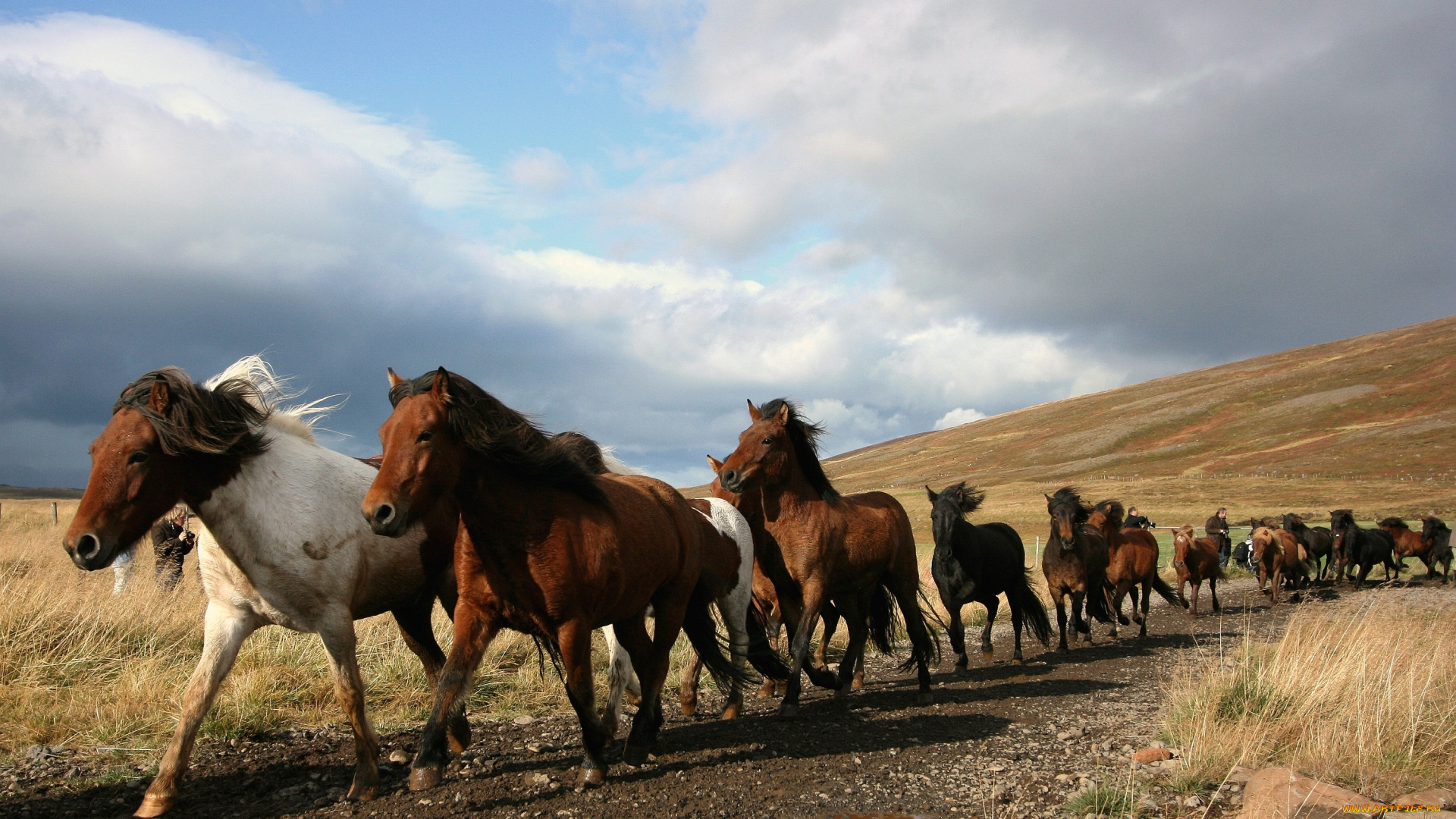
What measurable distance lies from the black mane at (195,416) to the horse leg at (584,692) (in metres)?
2.06

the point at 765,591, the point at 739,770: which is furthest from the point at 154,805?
the point at 765,591

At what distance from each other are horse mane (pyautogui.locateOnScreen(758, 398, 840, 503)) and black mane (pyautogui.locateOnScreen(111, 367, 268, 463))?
4.60 m

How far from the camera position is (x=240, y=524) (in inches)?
191

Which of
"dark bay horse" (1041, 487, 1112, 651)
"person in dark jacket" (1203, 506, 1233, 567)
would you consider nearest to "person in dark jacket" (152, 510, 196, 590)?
"dark bay horse" (1041, 487, 1112, 651)

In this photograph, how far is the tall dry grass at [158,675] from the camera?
6.25m

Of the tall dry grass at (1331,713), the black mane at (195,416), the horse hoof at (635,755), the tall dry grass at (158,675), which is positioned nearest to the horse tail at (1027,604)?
the tall dry grass at (1331,713)

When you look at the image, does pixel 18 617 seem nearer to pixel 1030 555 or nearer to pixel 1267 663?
pixel 1267 663

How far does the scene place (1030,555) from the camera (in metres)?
34.2

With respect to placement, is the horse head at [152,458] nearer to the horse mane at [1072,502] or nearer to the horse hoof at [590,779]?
the horse hoof at [590,779]

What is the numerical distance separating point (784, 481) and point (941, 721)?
247 cm

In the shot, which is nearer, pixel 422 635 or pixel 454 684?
pixel 454 684

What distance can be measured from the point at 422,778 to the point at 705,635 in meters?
2.17

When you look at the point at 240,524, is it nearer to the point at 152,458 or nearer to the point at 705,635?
the point at 152,458

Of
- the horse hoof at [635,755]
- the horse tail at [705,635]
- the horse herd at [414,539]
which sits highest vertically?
the horse herd at [414,539]
